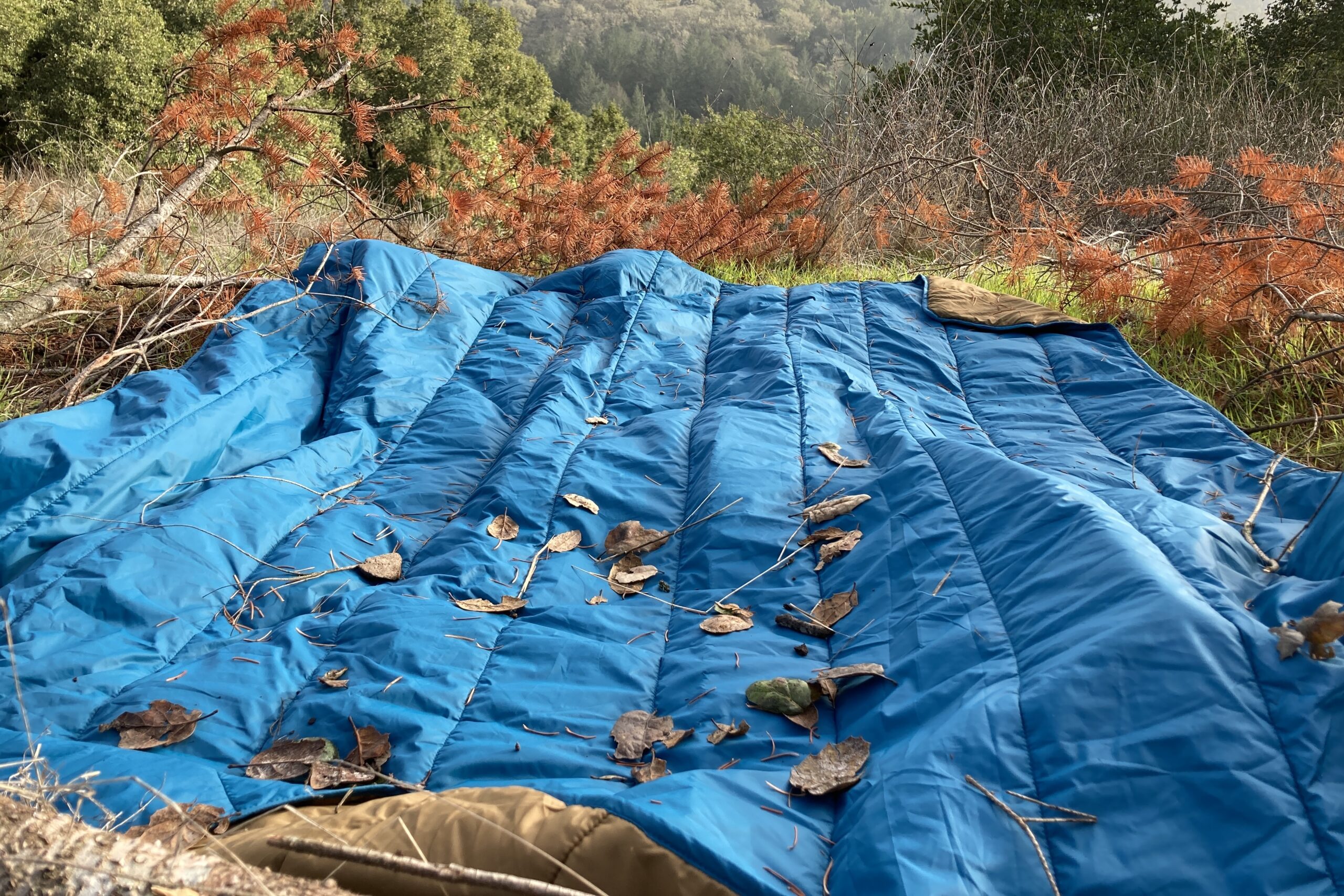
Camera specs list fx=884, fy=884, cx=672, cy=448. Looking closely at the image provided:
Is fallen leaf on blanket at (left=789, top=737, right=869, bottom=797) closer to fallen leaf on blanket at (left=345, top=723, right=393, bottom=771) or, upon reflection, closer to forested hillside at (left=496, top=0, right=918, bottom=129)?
fallen leaf on blanket at (left=345, top=723, right=393, bottom=771)

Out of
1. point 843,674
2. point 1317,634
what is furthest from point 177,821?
point 1317,634

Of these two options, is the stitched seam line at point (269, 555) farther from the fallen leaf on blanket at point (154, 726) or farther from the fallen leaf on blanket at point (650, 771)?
the fallen leaf on blanket at point (650, 771)

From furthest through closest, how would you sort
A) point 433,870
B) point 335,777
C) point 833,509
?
point 833,509
point 335,777
point 433,870

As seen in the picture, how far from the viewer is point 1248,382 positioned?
8.79ft

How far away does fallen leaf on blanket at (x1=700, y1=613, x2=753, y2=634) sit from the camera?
1630mm

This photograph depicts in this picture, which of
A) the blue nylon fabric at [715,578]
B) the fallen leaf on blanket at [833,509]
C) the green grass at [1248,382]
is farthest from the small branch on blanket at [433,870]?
the green grass at [1248,382]

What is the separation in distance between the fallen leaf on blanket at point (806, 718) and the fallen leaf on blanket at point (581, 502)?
806 mm

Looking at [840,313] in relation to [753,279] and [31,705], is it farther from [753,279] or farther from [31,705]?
[31,705]

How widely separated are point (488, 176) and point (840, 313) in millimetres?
2044

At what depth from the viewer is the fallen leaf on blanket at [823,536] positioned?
1.84 metres

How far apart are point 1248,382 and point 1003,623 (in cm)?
183

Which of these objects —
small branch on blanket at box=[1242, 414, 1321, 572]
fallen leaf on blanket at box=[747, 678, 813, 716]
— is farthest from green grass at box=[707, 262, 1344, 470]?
fallen leaf on blanket at box=[747, 678, 813, 716]

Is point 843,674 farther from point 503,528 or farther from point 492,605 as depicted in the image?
point 503,528

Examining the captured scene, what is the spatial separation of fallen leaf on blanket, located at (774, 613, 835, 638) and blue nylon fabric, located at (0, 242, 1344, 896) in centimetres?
4
